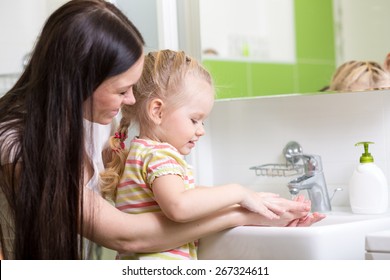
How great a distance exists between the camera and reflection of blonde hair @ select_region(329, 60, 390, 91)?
1.71 m

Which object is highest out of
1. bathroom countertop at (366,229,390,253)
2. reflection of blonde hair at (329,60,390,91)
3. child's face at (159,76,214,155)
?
reflection of blonde hair at (329,60,390,91)

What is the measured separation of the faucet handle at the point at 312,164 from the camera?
1.76m

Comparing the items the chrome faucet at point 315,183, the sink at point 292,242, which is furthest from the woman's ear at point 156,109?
the chrome faucet at point 315,183

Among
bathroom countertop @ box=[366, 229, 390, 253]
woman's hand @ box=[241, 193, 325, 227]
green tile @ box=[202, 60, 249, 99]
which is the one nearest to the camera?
bathroom countertop @ box=[366, 229, 390, 253]

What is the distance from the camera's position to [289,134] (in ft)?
6.31

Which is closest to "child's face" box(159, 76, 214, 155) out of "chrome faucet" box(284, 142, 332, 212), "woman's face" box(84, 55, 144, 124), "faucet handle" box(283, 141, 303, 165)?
"woman's face" box(84, 55, 144, 124)

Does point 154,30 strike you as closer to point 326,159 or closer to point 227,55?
point 227,55

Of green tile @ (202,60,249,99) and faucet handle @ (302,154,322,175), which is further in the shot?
green tile @ (202,60,249,99)

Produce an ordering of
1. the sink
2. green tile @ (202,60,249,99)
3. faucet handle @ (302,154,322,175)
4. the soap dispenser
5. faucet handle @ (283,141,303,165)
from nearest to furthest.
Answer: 1. the sink
2. the soap dispenser
3. faucet handle @ (302,154,322,175)
4. faucet handle @ (283,141,303,165)
5. green tile @ (202,60,249,99)

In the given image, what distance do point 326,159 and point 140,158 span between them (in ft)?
2.16

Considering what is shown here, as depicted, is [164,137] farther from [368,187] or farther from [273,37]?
[273,37]

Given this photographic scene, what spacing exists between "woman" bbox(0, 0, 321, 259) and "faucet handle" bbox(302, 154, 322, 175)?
0.56 meters

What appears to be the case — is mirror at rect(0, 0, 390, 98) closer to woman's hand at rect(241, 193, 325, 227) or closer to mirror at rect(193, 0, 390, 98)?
mirror at rect(193, 0, 390, 98)
